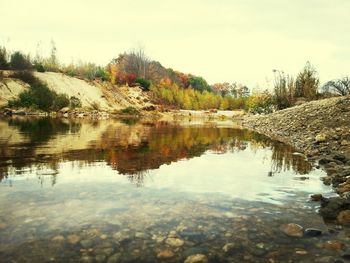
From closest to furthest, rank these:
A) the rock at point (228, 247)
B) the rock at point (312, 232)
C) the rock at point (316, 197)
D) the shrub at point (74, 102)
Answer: the rock at point (228, 247), the rock at point (312, 232), the rock at point (316, 197), the shrub at point (74, 102)

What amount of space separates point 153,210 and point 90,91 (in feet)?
147

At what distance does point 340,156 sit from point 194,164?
291 cm

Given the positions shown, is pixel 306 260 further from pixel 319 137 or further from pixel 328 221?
pixel 319 137

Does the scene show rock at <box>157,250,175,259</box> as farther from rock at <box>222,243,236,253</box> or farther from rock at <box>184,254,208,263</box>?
rock at <box>222,243,236,253</box>

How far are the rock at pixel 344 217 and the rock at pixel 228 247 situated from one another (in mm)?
1331

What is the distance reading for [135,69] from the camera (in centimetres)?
6862

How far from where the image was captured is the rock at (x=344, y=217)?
3.59 meters

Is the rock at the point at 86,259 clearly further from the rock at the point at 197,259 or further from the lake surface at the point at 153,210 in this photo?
the rock at the point at 197,259

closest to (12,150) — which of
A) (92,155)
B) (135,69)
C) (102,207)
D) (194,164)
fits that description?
(92,155)

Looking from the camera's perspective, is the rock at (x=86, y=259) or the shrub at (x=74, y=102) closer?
the rock at (x=86, y=259)

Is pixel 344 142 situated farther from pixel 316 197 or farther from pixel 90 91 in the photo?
pixel 90 91

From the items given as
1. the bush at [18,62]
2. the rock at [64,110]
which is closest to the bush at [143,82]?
the bush at [18,62]

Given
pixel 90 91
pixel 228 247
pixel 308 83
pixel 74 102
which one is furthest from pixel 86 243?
pixel 90 91

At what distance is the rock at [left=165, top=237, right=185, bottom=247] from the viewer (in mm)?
3006
